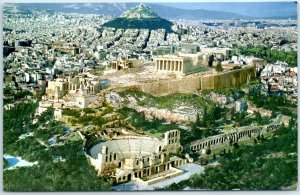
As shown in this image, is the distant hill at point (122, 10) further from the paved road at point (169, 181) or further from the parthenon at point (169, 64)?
the paved road at point (169, 181)

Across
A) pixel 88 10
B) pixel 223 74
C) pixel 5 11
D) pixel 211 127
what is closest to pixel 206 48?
pixel 223 74

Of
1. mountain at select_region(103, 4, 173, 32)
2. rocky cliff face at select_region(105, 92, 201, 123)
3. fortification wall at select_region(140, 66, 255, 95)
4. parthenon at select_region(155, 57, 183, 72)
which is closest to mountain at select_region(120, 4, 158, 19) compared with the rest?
mountain at select_region(103, 4, 173, 32)

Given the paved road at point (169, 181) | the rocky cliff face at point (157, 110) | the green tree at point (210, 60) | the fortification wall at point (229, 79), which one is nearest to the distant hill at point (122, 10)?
the green tree at point (210, 60)

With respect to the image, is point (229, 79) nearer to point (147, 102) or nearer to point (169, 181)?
point (147, 102)

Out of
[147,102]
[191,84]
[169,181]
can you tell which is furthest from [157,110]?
[169,181]

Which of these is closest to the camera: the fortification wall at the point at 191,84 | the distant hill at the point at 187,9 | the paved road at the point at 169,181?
the paved road at the point at 169,181

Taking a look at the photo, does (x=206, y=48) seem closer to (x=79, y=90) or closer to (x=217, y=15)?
(x=217, y=15)
